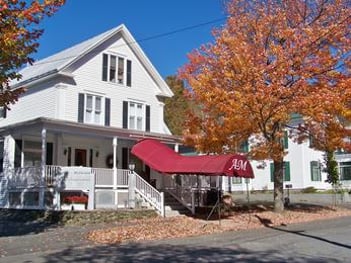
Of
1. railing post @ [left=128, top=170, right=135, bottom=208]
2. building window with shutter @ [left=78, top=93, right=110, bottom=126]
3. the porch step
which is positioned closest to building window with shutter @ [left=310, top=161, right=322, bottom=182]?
the porch step

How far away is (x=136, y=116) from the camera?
29016mm

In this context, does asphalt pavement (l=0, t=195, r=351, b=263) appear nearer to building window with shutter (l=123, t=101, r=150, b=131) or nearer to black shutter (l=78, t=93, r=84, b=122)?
black shutter (l=78, t=93, r=84, b=122)

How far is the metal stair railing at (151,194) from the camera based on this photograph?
22567 millimetres

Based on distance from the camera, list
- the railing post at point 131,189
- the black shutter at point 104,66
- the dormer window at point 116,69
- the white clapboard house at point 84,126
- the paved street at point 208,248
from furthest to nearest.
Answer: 1. the dormer window at point 116,69
2. the black shutter at point 104,66
3. the railing post at point 131,189
4. the white clapboard house at point 84,126
5. the paved street at point 208,248

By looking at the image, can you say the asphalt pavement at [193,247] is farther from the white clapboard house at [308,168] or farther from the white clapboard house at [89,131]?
the white clapboard house at [308,168]

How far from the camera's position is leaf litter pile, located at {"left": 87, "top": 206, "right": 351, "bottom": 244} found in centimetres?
1611

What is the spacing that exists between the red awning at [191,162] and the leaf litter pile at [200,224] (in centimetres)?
210

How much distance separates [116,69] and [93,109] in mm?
3129

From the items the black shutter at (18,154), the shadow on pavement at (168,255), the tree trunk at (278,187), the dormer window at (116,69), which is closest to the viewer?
the shadow on pavement at (168,255)

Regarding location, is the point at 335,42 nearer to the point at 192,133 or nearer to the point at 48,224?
the point at 192,133

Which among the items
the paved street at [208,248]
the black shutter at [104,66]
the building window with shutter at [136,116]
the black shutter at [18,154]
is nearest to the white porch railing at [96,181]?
the black shutter at [18,154]

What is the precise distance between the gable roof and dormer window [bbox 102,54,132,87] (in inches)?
39.4

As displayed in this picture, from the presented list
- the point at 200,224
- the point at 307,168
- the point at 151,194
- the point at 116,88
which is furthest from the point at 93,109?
the point at 307,168

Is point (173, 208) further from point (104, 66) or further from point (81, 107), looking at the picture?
point (104, 66)
